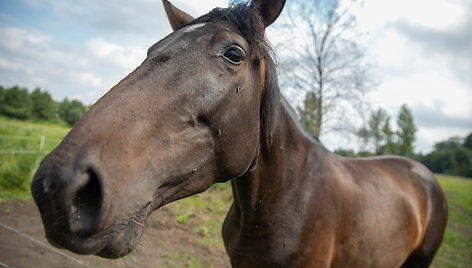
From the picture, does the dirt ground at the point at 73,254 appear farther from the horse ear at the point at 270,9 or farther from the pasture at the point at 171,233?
the horse ear at the point at 270,9

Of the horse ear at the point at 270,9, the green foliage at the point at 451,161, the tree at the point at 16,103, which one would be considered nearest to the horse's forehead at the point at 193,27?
the horse ear at the point at 270,9

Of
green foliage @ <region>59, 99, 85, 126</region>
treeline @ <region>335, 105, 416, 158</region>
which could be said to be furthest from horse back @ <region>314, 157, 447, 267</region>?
green foliage @ <region>59, 99, 85, 126</region>

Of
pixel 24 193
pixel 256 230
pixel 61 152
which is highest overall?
pixel 61 152

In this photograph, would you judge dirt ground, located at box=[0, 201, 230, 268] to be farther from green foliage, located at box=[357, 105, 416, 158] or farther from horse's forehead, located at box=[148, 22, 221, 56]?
green foliage, located at box=[357, 105, 416, 158]

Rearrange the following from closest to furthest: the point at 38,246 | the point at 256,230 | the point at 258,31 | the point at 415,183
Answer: the point at 258,31, the point at 256,230, the point at 415,183, the point at 38,246

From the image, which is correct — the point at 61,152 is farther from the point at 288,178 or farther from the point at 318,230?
the point at 318,230

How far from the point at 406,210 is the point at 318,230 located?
168 cm

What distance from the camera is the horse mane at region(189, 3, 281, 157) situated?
5.92 feet

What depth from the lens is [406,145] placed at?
119 feet

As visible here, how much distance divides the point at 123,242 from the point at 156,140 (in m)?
→ 0.46

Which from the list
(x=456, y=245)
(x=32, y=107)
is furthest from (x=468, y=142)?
(x=32, y=107)

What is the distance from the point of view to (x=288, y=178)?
2297 millimetres

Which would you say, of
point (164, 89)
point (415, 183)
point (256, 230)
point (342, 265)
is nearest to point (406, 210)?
point (415, 183)

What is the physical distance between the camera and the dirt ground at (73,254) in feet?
13.4
